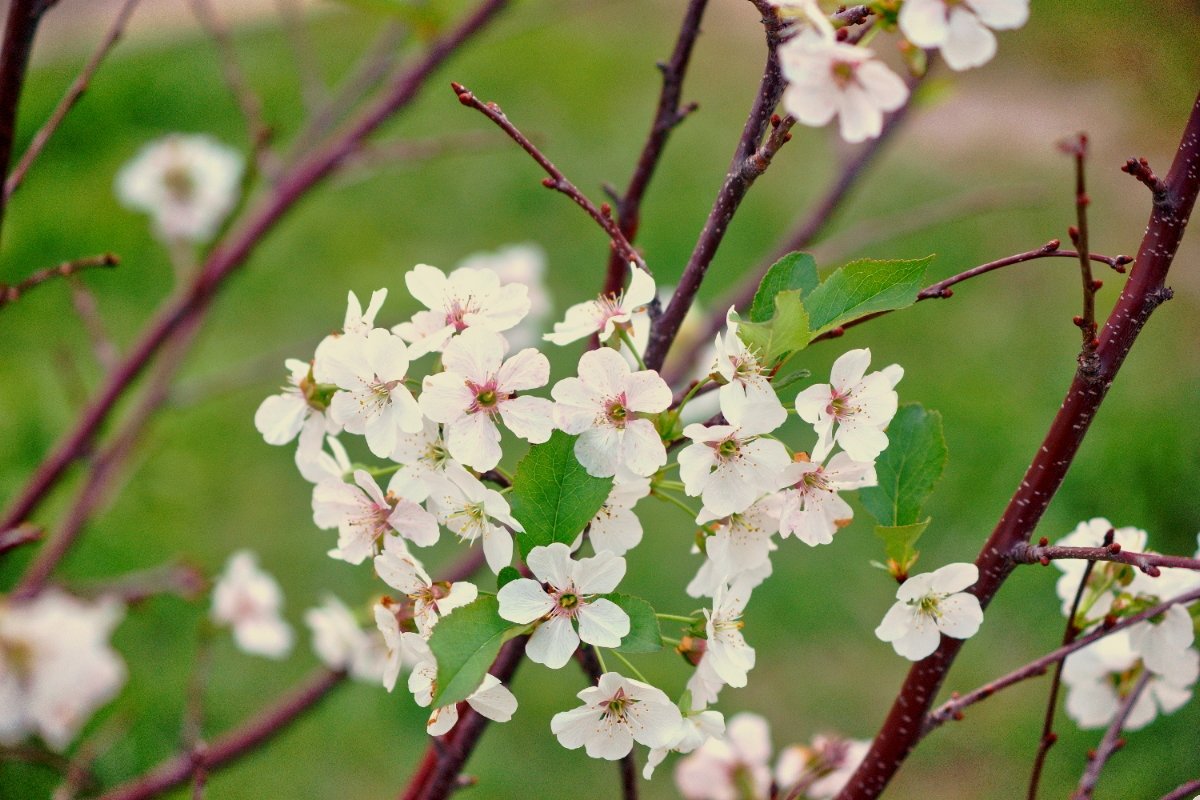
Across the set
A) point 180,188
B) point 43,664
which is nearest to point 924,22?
point 43,664

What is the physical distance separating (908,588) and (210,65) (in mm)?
4100

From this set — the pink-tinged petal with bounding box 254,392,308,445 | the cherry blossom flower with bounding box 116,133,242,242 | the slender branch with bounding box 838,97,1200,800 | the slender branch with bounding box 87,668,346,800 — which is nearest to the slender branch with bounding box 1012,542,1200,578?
the slender branch with bounding box 838,97,1200,800

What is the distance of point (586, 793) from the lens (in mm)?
1982

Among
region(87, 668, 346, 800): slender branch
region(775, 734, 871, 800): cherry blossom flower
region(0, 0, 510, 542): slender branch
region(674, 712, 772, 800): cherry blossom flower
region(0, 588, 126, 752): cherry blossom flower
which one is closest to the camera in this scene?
region(775, 734, 871, 800): cherry blossom flower

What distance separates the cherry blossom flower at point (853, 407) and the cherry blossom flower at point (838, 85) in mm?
119

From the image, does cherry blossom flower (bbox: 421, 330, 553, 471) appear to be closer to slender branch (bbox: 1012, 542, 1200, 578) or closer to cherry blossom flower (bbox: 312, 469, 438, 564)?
cherry blossom flower (bbox: 312, 469, 438, 564)

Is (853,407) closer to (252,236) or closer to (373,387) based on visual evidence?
(373,387)

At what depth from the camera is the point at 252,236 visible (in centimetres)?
128

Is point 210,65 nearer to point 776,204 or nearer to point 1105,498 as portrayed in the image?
point 776,204

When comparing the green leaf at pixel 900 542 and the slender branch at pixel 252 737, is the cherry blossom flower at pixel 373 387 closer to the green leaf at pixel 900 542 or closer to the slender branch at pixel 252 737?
the green leaf at pixel 900 542

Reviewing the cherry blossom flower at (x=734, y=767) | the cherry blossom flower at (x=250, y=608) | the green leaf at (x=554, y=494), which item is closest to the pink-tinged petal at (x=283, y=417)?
the green leaf at (x=554, y=494)

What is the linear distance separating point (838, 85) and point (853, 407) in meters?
0.16

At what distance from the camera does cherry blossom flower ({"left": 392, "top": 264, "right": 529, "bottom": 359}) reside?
0.59 meters

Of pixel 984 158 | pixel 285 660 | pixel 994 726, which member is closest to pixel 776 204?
pixel 984 158
